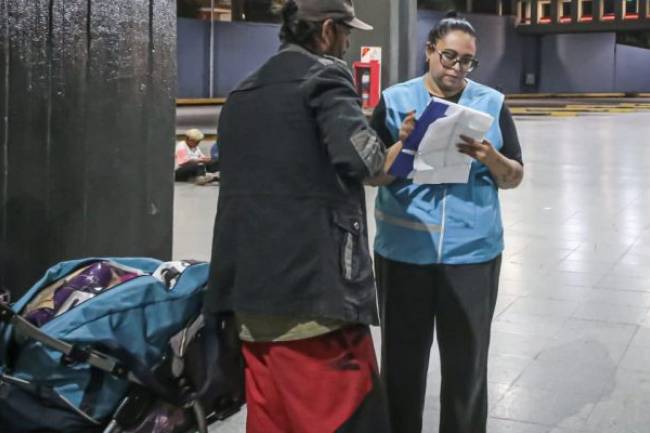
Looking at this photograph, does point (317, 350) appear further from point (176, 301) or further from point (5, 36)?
point (5, 36)

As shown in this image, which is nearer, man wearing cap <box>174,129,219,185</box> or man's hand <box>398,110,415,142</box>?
man's hand <box>398,110,415,142</box>

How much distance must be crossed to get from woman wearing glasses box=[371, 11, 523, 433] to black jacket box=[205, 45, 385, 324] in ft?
2.19

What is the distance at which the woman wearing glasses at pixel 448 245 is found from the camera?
3.06m

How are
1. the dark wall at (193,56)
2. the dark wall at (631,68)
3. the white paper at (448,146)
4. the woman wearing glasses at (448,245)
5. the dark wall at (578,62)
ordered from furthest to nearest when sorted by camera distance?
the dark wall at (631,68) < the dark wall at (578,62) < the dark wall at (193,56) < the woman wearing glasses at (448,245) < the white paper at (448,146)

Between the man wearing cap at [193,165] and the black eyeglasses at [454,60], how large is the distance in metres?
8.89

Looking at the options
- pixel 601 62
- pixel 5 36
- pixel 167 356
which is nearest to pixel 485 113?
pixel 167 356

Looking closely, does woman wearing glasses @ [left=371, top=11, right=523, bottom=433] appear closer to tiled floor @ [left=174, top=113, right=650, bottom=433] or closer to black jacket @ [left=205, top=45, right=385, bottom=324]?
black jacket @ [left=205, top=45, right=385, bottom=324]

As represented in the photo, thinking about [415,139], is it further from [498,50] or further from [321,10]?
[498,50]

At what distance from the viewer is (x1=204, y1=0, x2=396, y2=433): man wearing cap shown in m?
2.37

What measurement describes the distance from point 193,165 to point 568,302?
271 inches

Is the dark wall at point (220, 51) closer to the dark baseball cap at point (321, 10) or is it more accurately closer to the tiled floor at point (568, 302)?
the tiled floor at point (568, 302)

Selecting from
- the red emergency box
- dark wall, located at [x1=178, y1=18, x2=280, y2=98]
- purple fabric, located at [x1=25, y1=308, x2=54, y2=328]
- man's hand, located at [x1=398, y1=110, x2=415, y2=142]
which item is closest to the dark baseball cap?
man's hand, located at [x1=398, y1=110, x2=415, y2=142]

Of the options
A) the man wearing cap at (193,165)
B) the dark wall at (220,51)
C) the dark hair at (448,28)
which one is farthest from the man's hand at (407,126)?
the dark wall at (220,51)

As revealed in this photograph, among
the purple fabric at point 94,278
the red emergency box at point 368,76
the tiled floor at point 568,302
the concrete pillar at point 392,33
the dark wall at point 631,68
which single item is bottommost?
the tiled floor at point 568,302
